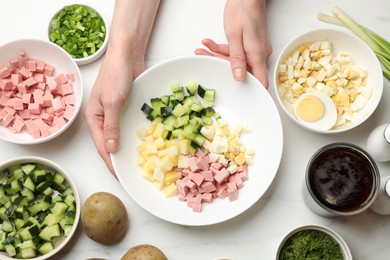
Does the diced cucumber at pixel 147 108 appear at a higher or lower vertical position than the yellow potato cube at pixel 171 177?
higher

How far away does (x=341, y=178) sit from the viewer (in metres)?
2.03

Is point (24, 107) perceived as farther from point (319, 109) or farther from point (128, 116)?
point (319, 109)

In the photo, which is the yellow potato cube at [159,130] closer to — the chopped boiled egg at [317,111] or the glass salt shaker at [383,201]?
the chopped boiled egg at [317,111]

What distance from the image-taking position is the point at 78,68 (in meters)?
2.18

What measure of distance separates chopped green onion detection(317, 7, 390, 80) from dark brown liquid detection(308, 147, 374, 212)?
0.41 metres

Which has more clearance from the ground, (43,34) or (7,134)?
(43,34)

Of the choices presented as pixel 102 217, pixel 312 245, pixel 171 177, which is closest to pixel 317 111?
pixel 312 245

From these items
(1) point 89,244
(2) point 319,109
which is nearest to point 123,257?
(1) point 89,244

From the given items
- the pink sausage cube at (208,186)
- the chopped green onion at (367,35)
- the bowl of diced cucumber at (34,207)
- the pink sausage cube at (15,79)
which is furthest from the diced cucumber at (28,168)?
the chopped green onion at (367,35)

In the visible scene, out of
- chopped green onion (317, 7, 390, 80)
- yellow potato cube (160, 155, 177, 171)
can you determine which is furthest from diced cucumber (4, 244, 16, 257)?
chopped green onion (317, 7, 390, 80)

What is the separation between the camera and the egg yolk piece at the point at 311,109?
2178 millimetres

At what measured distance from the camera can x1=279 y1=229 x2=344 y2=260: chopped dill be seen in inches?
81.7

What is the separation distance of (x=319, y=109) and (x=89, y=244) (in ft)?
3.13

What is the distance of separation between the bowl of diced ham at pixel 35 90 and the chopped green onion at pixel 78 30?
0.07 meters
